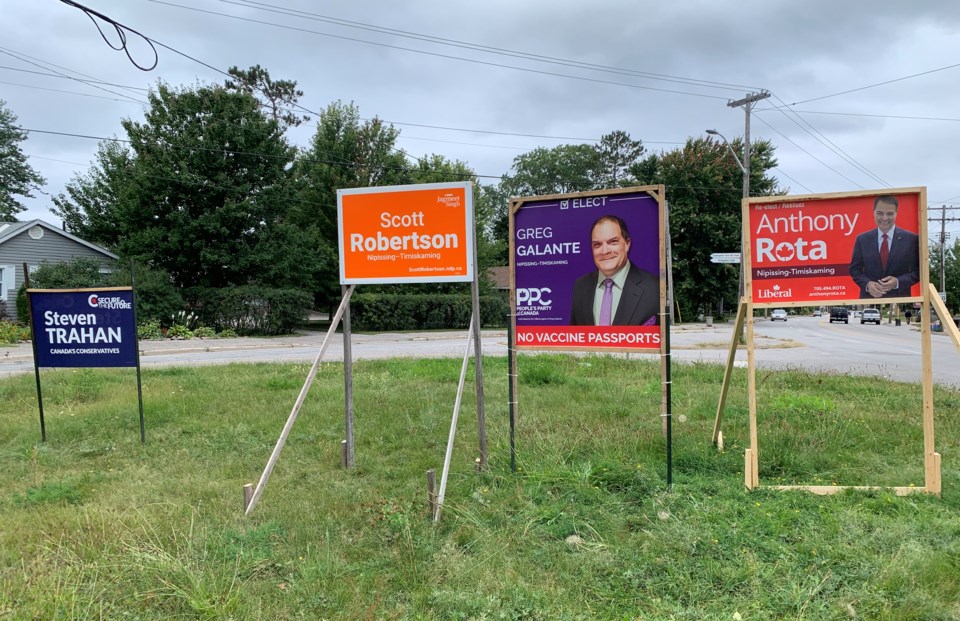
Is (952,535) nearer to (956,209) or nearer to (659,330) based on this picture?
(659,330)

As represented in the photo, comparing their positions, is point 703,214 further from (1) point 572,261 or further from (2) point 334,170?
(1) point 572,261

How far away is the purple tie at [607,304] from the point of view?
15.4 ft

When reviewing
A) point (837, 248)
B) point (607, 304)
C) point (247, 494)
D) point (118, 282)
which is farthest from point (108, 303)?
point (118, 282)

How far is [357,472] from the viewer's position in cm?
489

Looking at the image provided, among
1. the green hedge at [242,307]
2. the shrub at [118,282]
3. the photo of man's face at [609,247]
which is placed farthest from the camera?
the green hedge at [242,307]

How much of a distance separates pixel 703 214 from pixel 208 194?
3337 centimetres

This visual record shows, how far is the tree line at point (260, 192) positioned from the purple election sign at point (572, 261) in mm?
22491

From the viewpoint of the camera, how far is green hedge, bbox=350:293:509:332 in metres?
28.4

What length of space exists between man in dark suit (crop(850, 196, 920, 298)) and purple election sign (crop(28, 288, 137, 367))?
6.93m

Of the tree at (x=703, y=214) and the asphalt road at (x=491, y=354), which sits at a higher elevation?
the tree at (x=703, y=214)

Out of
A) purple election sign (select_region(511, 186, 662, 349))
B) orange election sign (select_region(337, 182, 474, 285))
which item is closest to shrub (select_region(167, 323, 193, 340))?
orange election sign (select_region(337, 182, 474, 285))

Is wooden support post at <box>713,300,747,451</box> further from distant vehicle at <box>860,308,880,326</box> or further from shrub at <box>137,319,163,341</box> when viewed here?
distant vehicle at <box>860,308,880,326</box>

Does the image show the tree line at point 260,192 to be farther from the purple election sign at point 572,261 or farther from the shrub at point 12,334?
the purple election sign at point 572,261

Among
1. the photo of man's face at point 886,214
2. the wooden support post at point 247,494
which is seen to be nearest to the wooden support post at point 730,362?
the photo of man's face at point 886,214
